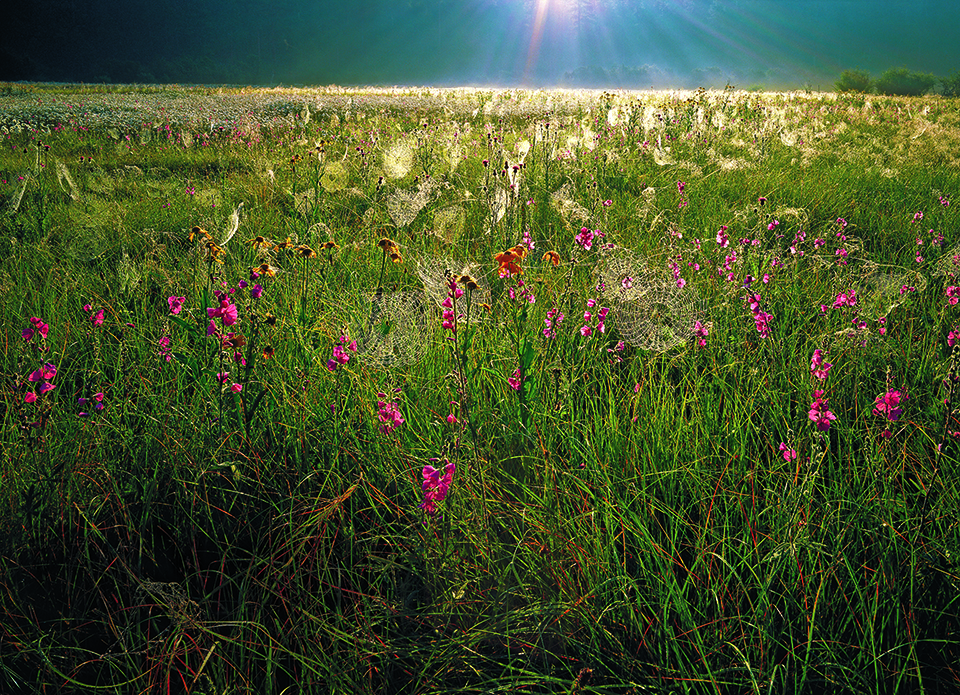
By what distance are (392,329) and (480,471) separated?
0.99 metres

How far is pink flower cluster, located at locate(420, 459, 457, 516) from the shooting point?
38.6 inches

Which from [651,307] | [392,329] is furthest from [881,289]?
[392,329]

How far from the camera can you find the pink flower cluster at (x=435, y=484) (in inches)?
38.6

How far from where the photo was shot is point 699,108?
793 cm

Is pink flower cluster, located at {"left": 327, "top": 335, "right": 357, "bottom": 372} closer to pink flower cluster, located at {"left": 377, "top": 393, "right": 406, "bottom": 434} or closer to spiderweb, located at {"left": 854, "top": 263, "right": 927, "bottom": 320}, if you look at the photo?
pink flower cluster, located at {"left": 377, "top": 393, "right": 406, "bottom": 434}

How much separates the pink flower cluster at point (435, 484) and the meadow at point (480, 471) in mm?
13

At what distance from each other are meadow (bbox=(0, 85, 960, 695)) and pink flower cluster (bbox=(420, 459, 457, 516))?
1 centimetres

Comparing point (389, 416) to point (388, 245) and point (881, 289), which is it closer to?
point (388, 245)

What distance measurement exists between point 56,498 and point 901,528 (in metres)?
2.07

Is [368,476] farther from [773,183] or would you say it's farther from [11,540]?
[773,183]

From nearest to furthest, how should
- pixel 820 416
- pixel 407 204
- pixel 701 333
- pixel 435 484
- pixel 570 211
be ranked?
pixel 435 484, pixel 820 416, pixel 701 333, pixel 570 211, pixel 407 204

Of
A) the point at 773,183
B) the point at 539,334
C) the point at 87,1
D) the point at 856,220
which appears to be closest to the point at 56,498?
the point at 539,334

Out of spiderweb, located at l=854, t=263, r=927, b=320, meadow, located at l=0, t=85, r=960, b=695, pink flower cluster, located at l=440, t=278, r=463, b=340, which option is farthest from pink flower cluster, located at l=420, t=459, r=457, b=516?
spiderweb, located at l=854, t=263, r=927, b=320

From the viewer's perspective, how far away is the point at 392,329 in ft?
6.49
